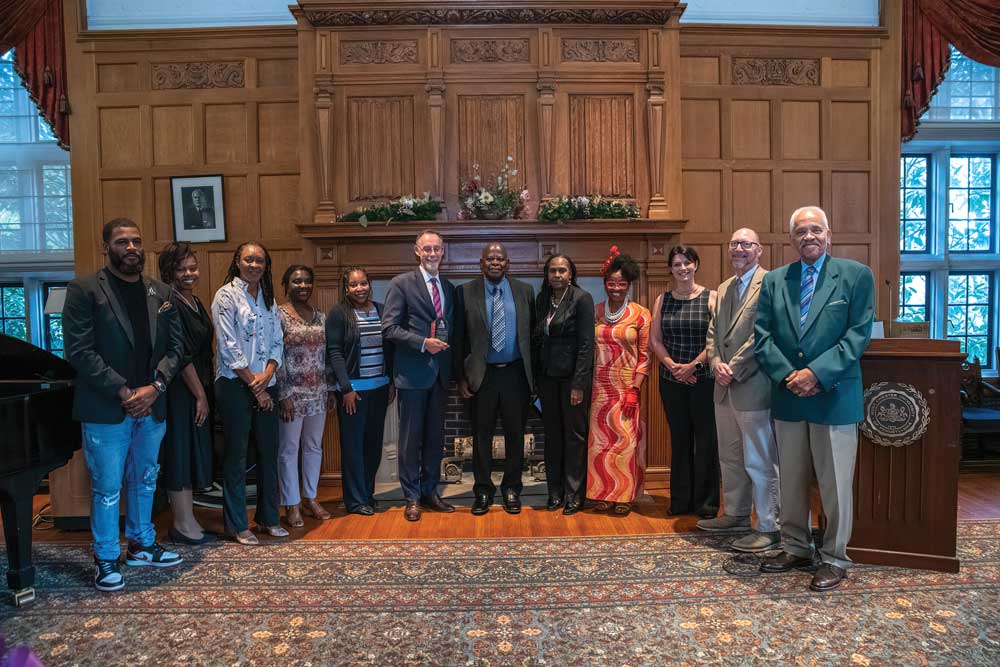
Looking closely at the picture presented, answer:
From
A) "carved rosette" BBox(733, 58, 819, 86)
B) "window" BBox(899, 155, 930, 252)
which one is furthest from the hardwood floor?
"carved rosette" BBox(733, 58, 819, 86)

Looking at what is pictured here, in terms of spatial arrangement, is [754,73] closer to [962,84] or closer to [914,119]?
[914,119]

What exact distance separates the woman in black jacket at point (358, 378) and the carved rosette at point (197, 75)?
2.34 meters

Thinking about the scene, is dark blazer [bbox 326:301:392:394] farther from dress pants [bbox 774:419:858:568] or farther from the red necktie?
dress pants [bbox 774:419:858:568]

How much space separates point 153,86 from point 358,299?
2.82 m

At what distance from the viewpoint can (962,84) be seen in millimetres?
6621

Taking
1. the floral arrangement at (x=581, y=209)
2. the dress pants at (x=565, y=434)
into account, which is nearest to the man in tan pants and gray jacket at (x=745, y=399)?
the dress pants at (x=565, y=434)

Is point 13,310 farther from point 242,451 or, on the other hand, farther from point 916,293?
point 916,293

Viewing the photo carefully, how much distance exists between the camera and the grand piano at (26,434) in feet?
9.04

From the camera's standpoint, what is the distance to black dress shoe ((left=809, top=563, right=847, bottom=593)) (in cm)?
299

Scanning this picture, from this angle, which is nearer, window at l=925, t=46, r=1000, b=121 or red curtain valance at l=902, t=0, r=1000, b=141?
red curtain valance at l=902, t=0, r=1000, b=141

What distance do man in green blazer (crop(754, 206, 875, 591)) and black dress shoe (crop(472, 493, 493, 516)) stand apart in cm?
169

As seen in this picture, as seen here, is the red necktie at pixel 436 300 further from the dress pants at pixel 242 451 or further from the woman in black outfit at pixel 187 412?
the woman in black outfit at pixel 187 412

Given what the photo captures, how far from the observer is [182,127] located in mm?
5363

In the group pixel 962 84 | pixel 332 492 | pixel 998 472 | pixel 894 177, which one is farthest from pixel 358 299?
pixel 962 84
